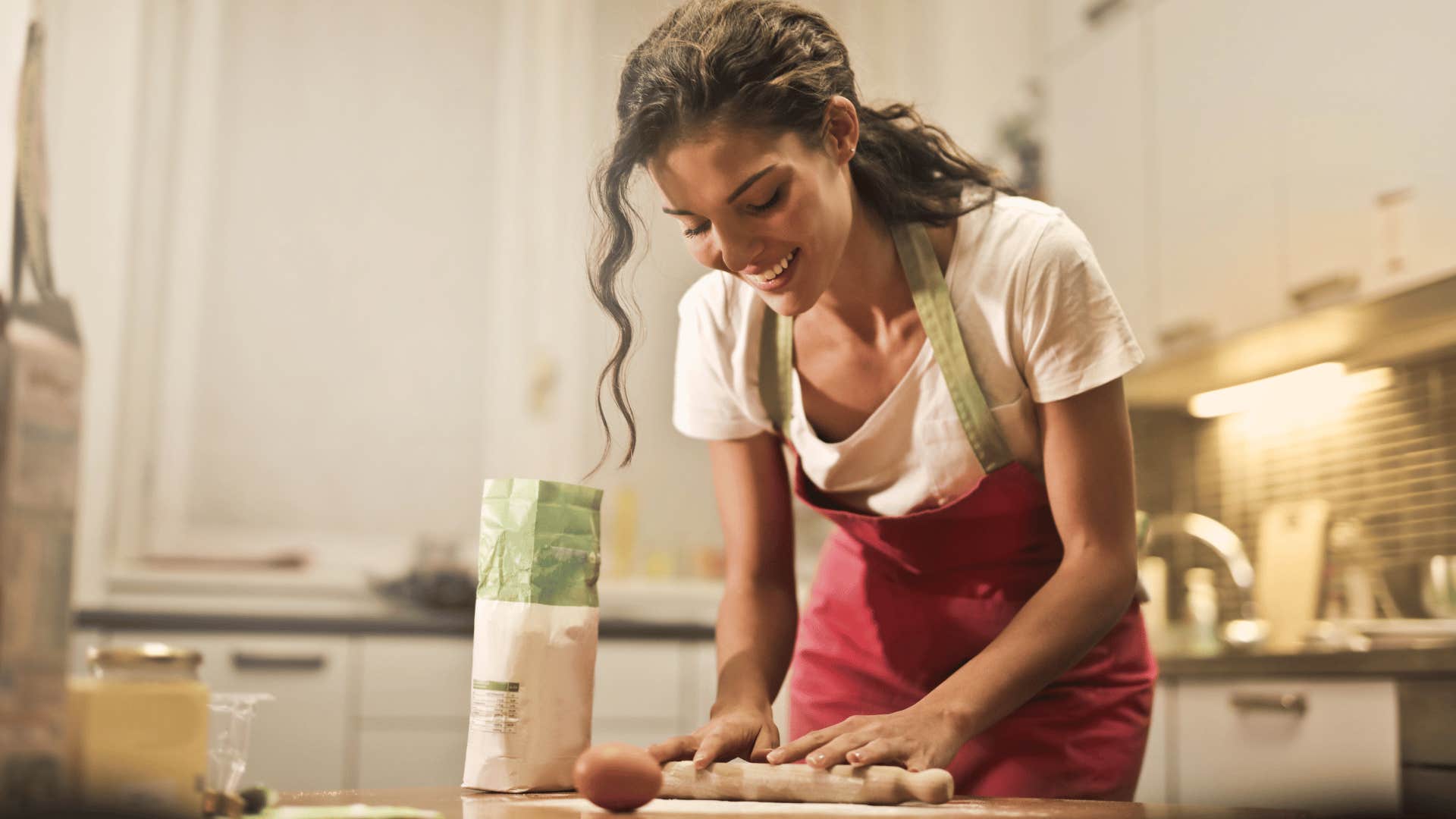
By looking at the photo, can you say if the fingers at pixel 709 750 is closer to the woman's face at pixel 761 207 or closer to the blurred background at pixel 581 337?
the woman's face at pixel 761 207

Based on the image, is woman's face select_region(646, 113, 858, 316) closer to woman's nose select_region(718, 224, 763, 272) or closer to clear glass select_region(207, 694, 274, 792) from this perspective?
woman's nose select_region(718, 224, 763, 272)

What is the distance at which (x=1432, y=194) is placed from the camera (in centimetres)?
199

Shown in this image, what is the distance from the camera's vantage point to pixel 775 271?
3.70 ft

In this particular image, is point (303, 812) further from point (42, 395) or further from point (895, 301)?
point (895, 301)

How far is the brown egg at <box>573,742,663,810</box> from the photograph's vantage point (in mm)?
810

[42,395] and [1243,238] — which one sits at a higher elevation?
[1243,238]

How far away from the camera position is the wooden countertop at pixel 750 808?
80 cm

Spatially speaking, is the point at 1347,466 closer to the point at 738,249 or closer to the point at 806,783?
the point at 738,249

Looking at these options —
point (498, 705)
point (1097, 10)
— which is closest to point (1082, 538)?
point (498, 705)

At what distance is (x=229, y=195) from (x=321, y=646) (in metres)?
1.18

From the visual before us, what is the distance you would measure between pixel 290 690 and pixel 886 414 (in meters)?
1.76

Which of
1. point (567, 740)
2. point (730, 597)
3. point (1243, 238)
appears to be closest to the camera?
point (567, 740)

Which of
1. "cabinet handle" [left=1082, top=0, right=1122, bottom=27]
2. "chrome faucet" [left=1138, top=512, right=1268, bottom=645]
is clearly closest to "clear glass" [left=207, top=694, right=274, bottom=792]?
"chrome faucet" [left=1138, top=512, right=1268, bottom=645]

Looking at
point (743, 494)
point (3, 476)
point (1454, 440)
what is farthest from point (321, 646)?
point (3, 476)
